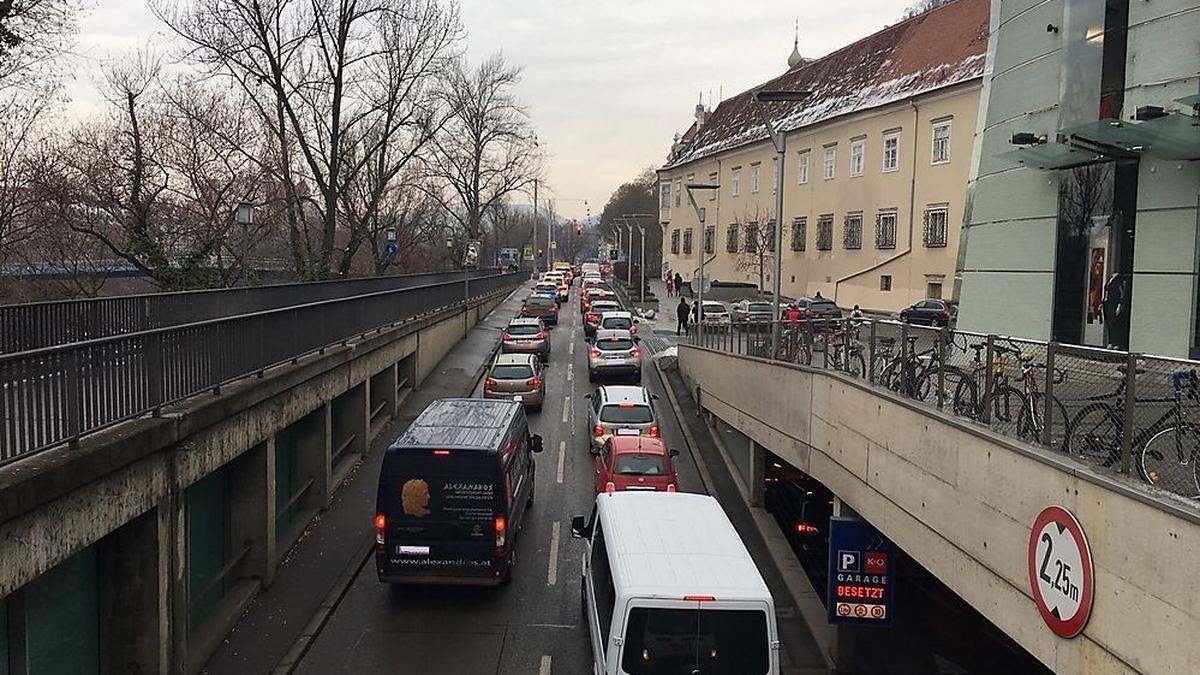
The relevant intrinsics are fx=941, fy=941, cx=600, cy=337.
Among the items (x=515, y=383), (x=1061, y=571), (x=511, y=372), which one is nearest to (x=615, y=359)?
(x=511, y=372)

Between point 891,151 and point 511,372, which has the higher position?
point 891,151

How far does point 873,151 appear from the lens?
5056 cm

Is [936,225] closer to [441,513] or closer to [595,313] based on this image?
[595,313]

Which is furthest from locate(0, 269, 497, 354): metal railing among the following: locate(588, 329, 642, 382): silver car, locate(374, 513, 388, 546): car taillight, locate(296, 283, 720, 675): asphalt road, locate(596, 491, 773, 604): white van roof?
locate(588, 329, 642, 382): silver car

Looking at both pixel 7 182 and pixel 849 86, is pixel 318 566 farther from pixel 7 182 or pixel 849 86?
pixel 849 86

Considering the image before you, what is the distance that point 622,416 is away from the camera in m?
22.2

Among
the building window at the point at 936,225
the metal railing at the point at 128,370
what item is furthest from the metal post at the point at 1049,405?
the building window at the point at 936,225

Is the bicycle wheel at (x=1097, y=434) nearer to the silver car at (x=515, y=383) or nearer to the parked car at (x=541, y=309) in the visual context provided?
the silver car at (x=515, y=383)

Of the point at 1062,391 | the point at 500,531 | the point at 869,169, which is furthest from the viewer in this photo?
the point at 869,169

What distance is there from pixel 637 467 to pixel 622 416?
4268 mm

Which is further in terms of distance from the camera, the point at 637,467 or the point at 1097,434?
the point at 637,467

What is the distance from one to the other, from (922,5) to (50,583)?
309ft

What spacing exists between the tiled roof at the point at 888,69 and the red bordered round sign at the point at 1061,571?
107 ft

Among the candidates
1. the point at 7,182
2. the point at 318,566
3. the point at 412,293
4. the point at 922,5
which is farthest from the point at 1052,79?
the point at 922,5
